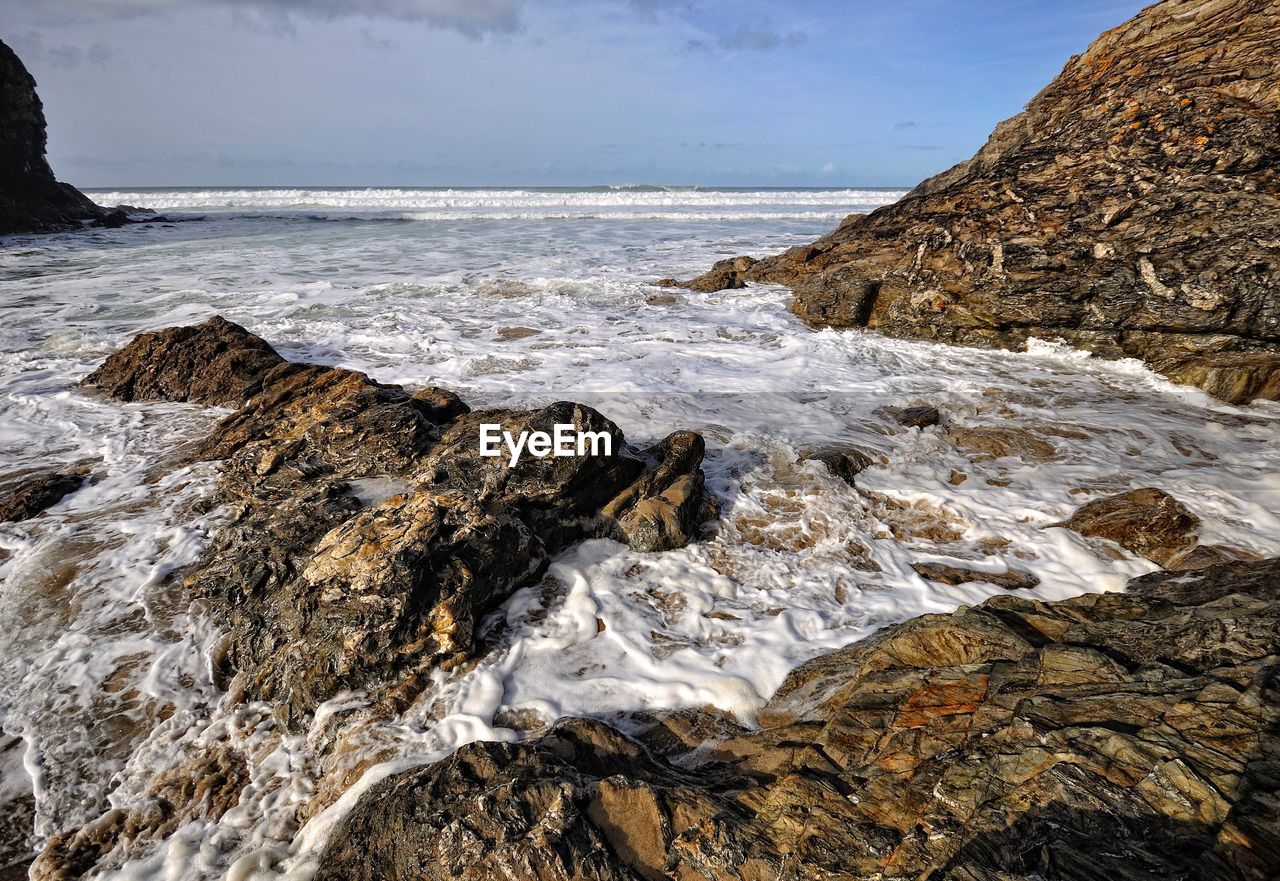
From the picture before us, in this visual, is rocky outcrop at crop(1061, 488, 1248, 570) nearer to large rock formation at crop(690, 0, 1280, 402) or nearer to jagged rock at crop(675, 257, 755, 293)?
large rock formation at crop(690, 0, 1280, 402)

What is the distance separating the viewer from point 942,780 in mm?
1971

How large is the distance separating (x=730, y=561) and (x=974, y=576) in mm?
1604

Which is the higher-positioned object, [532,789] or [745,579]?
[532,789]

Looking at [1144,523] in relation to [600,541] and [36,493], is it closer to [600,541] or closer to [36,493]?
[600,541]

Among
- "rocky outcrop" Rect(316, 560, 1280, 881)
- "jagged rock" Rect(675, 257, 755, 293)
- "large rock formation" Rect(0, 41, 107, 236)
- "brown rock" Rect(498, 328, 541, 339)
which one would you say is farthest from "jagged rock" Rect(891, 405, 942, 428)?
"large rock formation" Rect(0, 41, 107, 236)

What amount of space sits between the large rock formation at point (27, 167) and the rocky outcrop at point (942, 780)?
37848 millimetres

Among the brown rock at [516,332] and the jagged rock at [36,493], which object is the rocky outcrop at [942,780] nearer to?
the jagged rock at [36,493]

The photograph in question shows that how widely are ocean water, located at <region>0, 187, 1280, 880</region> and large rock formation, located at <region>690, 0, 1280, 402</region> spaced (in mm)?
602

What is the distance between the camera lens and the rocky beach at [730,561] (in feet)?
6.66

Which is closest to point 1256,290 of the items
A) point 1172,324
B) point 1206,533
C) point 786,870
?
point 1172,324

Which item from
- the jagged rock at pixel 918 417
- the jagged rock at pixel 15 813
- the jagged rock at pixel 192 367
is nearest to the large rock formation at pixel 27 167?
the jagged rock at pixel 192 367

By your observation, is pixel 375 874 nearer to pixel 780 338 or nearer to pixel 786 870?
pixel 786 870

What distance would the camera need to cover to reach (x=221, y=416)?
6.48 m

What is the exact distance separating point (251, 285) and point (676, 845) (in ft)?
49.2
